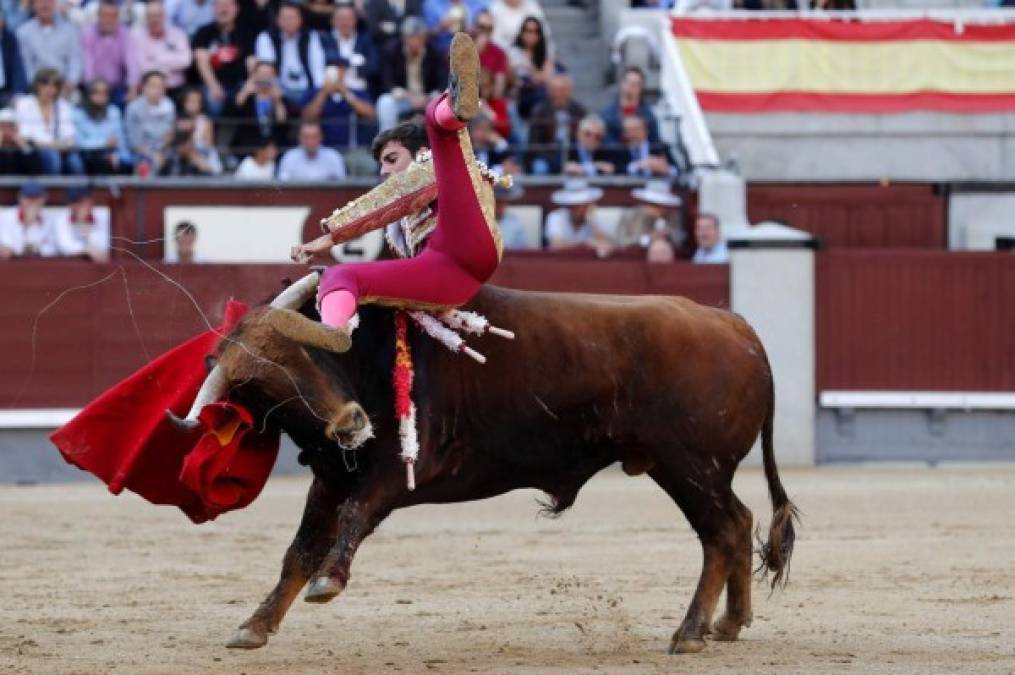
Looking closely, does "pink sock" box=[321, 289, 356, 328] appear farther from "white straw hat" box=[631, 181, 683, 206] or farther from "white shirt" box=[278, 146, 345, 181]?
"white straw hat" box=[631, 181, 683, 206]

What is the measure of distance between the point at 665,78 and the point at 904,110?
1683 mm

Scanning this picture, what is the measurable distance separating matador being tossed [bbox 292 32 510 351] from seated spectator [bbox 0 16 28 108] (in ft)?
26.7

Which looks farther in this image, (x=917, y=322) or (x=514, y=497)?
(x=917, y=322)

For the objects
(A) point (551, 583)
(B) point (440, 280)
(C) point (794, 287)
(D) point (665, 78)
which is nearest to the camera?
(B) point (440, 280)

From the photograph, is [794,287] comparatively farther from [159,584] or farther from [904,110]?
[159,584]

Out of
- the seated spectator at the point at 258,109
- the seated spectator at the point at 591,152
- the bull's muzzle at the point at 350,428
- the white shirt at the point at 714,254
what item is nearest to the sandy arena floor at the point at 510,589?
the bull's muzzle at the point at 350,428

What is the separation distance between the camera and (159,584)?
27.1 feet

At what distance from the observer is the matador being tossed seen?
620 centimetres

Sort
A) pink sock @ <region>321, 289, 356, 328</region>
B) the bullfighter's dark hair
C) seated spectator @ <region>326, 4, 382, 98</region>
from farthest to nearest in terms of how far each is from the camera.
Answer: seated spectator @ <region>326, 4, 382, 98</region> → the bullfighter's dark hair → pink sock @ <region>321, 289, 356, 328</region>

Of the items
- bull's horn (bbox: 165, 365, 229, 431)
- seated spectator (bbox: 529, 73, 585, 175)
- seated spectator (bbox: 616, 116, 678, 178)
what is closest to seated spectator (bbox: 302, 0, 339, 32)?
seated spectator (bbox: 529, 73, 585, 175)

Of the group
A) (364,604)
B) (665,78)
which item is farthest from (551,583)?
(665,78)

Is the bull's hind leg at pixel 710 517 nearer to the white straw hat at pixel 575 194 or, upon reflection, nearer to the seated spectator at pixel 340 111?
the white straw hat at pixel 575 194

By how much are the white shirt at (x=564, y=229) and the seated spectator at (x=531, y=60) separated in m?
1.22

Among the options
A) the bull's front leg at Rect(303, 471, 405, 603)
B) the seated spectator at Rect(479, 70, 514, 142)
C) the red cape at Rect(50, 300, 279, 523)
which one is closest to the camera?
the bull's front leg at Rect(303, 471, 405, 603)
